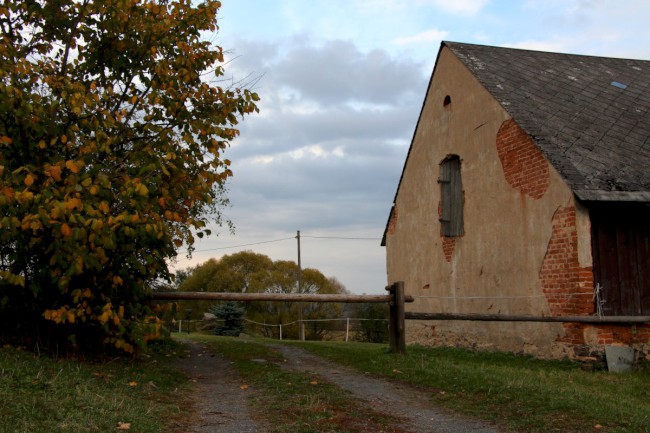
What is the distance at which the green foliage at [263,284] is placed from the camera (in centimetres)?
4172

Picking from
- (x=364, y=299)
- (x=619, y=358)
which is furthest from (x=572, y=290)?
(x=364, y=299)

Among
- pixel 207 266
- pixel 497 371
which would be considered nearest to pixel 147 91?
pixel 497 371

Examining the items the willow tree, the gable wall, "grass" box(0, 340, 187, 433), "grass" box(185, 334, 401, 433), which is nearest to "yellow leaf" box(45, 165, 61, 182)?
the willow tree

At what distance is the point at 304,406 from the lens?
6133 millimetres

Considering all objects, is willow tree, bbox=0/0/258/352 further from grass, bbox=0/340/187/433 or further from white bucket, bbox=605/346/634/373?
white bucket, bbox=605/346/634/373

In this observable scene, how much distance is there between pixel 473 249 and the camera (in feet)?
43.7

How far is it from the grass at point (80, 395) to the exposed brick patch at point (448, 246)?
26.0 feet

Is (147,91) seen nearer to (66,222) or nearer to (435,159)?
(66,222)

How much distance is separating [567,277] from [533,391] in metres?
4.37

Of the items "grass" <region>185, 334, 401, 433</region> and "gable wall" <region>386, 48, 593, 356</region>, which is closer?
"grass" <region>185, 334, 401, 433</region>

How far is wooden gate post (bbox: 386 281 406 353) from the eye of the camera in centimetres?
1016

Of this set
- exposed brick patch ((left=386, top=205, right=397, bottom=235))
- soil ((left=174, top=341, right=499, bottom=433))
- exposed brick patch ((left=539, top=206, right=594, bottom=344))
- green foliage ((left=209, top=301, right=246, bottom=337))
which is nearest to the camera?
soil ((left=174, top=341, right=499, bottom=433))

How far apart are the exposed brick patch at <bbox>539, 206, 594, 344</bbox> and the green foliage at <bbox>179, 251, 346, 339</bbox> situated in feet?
98.8

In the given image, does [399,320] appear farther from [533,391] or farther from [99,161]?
[99,161]
